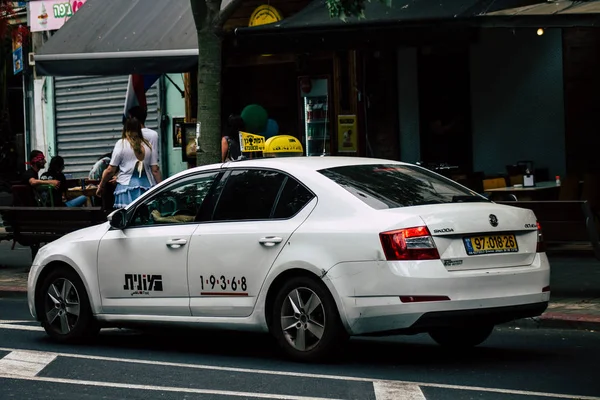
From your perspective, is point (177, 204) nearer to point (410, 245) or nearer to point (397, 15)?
point (410, 245)

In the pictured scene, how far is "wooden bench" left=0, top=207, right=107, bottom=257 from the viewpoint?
49.7 feet

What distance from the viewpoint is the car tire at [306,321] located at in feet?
28.7

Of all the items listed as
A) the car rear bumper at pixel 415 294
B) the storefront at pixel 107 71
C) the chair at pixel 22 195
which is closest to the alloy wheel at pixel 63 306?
the car rear bumper at pixel 415 294

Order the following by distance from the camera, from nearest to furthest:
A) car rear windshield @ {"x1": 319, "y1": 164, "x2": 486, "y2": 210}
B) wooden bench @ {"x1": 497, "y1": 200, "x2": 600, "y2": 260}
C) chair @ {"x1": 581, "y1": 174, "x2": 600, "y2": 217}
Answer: car rear windshield @ {"x1": 319, "y1": 164, "x2": 486, "y2": 210} → wooden bench @ {"x1": 497, "y1": 200, "x2": 600, "y2": 260} → chair @ {"x1": 581, "y1": 174, "x2": 600, "y2": 217}

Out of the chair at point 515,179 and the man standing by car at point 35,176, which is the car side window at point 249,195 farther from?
the man standing by car at point 35,176

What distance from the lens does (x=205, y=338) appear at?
1097 cm

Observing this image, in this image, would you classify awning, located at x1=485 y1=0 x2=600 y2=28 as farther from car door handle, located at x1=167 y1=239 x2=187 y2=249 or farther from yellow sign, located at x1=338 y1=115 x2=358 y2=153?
car door handle, located at x1=167 y1=239 x2=187 y2=249

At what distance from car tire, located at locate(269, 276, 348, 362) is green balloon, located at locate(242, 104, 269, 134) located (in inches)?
413

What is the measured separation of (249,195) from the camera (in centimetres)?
964

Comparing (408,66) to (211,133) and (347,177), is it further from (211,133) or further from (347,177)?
(347,177)

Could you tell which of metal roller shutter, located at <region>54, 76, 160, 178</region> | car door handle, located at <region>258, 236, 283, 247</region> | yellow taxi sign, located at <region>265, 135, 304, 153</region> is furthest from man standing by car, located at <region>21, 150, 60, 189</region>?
car door handle, located at <region>258, 236, 283, 247</region>

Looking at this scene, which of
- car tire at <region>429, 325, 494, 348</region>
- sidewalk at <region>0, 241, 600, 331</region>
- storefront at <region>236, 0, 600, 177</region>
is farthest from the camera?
storefront at <region>236, 0, 600, 177</region>

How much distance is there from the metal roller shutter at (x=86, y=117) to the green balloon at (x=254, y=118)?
19.4 ft

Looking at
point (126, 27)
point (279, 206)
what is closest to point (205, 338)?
point (279, 206)
